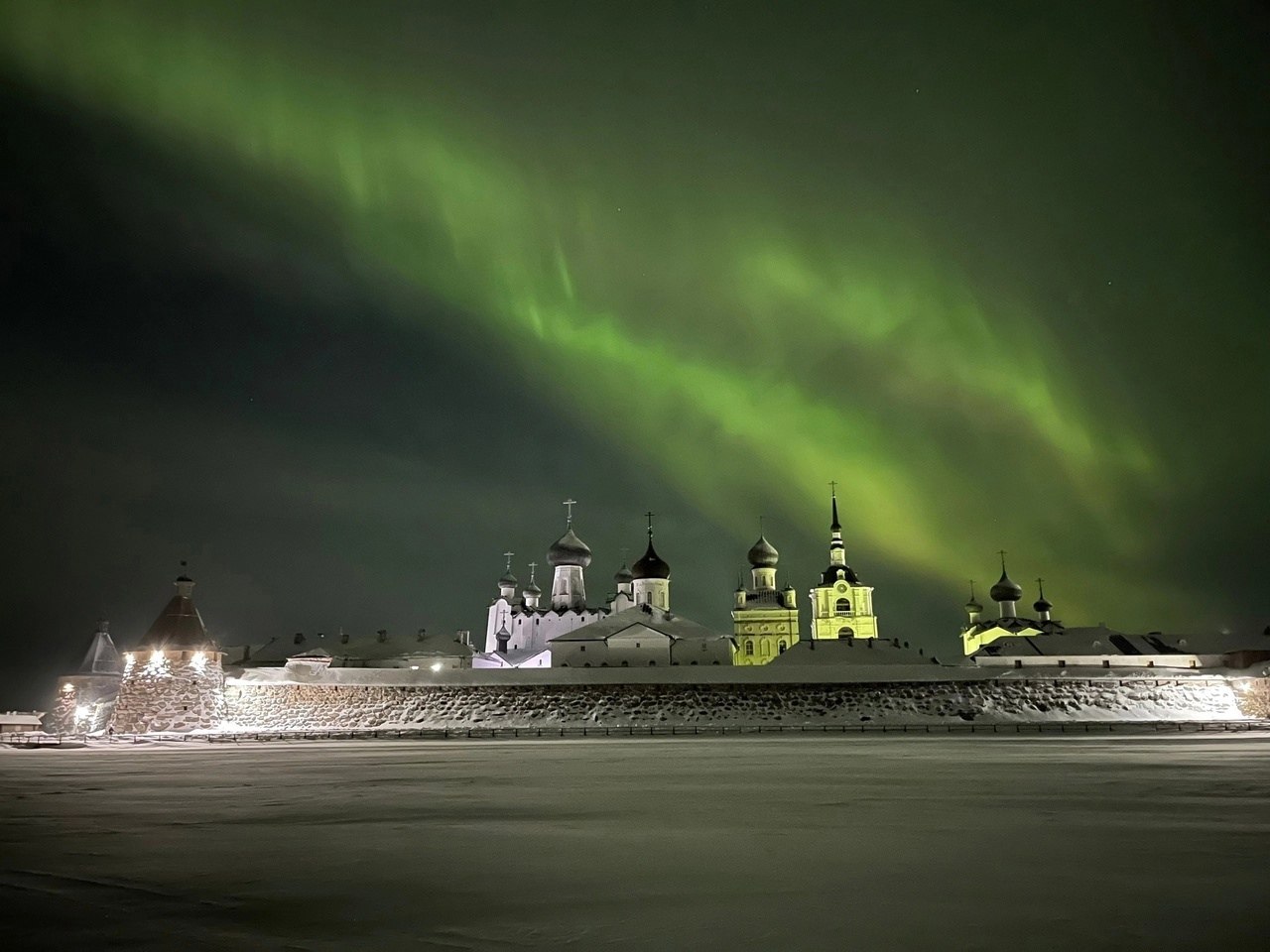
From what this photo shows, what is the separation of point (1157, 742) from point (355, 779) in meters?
22.6

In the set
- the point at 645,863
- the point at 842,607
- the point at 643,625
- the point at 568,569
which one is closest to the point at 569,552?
the point at 568,569

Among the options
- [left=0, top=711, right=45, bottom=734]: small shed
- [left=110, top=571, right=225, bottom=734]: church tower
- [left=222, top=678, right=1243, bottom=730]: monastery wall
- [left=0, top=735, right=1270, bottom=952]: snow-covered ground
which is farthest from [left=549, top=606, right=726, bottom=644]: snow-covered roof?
[left=0, top=735, right=1270, bottom=952]: snow-covered ground

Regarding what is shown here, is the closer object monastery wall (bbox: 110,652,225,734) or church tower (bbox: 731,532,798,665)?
monastery wall (bbox: 110,652,225,734)

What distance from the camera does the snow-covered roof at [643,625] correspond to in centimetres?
5362

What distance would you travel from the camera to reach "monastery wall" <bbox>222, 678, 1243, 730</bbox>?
3794 centimetres

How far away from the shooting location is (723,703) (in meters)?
38.7

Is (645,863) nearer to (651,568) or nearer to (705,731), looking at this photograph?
(705,731)

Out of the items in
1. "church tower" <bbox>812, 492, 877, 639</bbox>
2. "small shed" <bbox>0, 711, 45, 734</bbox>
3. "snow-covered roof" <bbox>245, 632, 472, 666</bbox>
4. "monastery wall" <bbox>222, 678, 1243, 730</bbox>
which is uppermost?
"church tower" <bbox>812, 492, 877, 639</bbox>

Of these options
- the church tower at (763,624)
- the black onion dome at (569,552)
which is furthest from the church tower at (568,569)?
the church tower at (763,624)

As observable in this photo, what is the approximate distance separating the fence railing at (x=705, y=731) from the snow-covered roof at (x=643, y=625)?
647 inches

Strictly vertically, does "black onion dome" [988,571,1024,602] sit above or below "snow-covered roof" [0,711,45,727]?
above

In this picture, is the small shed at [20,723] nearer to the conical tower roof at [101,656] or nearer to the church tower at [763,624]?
the conical tower roof at [101,656]

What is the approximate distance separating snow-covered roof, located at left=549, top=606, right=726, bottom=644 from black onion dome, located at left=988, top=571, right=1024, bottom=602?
32186mm

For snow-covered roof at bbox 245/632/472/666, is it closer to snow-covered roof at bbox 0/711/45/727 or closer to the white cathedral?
the white cathedral
